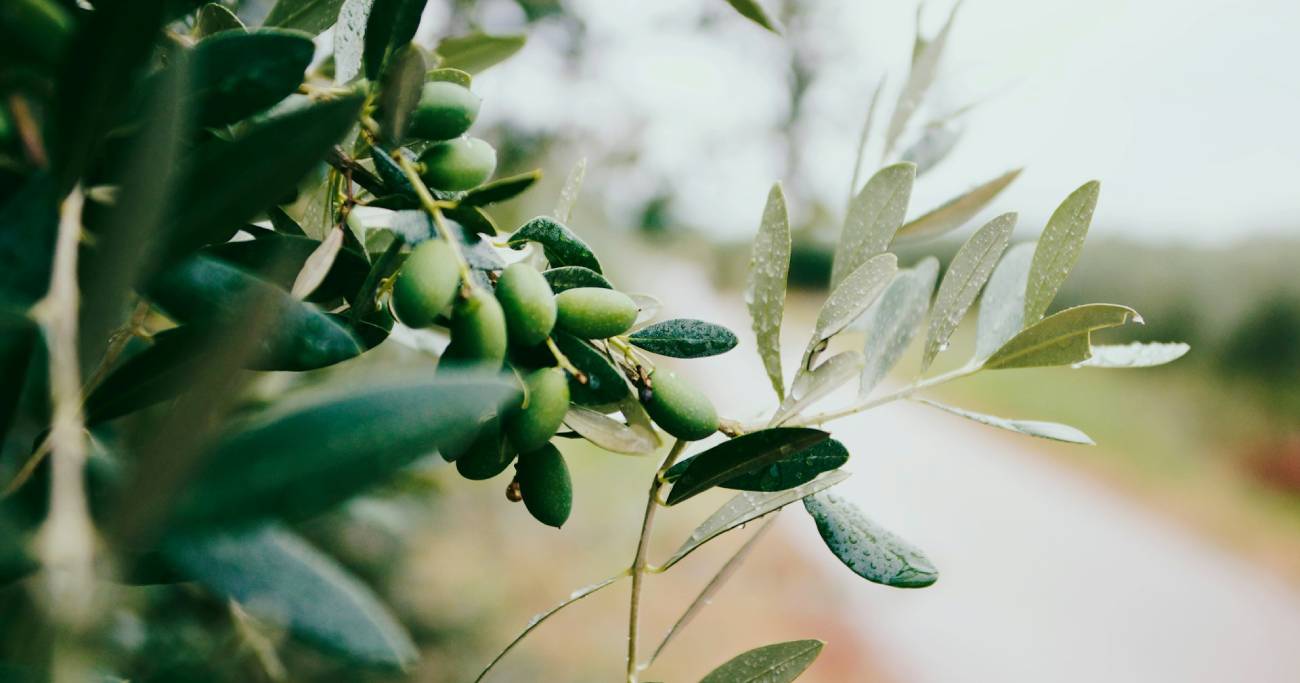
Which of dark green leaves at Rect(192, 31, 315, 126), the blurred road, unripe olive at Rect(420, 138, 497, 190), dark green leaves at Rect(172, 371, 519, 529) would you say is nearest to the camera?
dark green leaves at Rect(172, 371, 519, 529)

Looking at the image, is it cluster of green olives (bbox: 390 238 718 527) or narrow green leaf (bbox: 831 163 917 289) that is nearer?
cluster of green olives (bbox: 390 238 718 527)

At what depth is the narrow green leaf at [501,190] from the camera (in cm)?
32

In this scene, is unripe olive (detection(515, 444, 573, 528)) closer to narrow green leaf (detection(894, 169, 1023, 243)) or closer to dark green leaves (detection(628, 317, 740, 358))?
dark green leaves (detection(628, 317, 740, 358))

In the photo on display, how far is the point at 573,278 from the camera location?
40 cm

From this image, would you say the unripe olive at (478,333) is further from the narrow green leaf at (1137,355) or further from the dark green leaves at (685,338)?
the narrow green leaf at (1137,355)

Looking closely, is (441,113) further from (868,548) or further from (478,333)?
(868,548)

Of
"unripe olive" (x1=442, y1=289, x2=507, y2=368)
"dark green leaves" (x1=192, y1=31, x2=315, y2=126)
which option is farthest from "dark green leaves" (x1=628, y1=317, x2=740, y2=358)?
"dark green leaves" (x1=192, y1=31, x2=315, y2=126)

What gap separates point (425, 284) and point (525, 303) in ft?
0.16

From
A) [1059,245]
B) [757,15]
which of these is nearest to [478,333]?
[757,15]

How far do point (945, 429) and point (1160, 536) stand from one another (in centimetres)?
228

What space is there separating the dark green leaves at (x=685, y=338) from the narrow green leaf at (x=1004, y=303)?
196 mm

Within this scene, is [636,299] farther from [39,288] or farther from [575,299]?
[39,288]

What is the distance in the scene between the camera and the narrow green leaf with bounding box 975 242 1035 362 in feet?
1.69

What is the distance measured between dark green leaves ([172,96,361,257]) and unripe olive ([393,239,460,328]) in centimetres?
8
